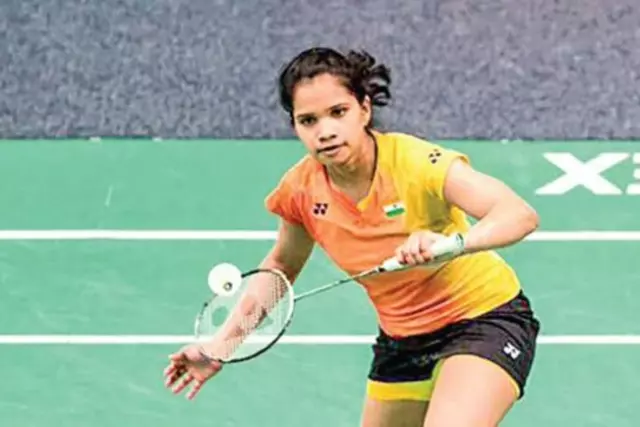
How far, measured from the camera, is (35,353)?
707 centimetres

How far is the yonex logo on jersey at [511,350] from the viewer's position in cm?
486

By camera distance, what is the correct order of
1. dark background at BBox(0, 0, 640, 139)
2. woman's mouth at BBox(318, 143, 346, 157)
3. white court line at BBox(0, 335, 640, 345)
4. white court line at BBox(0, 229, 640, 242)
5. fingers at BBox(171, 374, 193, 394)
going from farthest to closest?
dark background at BBox(0, 0, 640, 139) < white court line at BBox(0, 229, 640, 242) < white court line at BBox(0, 335, 640, 345) < fingers at BBox(171, 374, 193, 394) < woman's mouth at BBox(318, 143, 346, 157)

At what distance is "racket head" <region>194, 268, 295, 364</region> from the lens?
484 cm

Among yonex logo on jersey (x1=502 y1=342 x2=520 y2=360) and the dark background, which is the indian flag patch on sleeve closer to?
yonex logo on jersey (x1=502 y1=342 x2=520 y2=360)

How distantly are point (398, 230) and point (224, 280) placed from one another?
1.70 ft

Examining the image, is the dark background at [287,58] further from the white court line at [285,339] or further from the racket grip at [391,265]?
the racket grip at [391,265]

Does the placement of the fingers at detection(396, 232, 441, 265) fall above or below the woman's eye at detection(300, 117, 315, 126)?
below

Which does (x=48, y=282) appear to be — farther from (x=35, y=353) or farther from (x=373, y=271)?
(x=373, y=271)

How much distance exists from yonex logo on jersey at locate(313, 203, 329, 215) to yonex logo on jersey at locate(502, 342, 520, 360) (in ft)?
2.13

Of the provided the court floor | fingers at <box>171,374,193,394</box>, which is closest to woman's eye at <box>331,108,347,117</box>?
fingers at <box>171,374,193,394</box>

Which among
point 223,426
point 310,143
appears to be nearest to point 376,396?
point 310,143

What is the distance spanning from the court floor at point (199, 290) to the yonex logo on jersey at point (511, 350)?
1.69 meters

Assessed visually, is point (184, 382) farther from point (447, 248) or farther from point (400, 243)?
point (447, 248)

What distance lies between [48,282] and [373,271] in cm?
325
